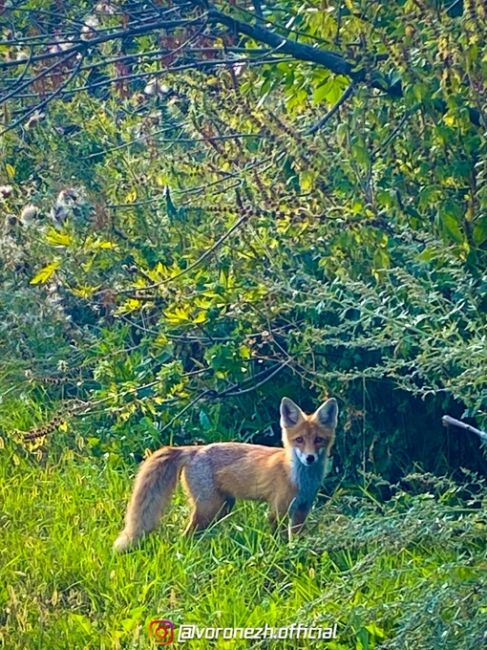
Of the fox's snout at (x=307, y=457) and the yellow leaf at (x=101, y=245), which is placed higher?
the yellow leaf at (x=101, y=245)

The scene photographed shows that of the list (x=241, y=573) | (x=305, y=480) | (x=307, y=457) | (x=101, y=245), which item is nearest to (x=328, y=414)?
(x=307, y=457)

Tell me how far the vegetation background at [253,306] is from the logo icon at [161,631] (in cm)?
8

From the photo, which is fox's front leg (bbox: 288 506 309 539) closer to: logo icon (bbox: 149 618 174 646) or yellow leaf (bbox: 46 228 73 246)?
logo icon (bbox: 149 618 174 646)

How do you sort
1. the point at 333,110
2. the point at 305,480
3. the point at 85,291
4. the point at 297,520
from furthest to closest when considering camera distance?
the point at 85,291 → the point at 305,480 → the point at 297,520 → the point at 333,110

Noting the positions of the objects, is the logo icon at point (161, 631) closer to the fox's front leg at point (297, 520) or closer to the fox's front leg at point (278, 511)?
the fox's front leg at point (297, 520)

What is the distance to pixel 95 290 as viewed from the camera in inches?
308

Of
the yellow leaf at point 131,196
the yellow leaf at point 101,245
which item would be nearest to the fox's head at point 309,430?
the yellow leaf at point 101,245

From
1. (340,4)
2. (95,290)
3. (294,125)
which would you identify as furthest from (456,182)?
(95,290)

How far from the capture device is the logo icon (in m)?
5.24

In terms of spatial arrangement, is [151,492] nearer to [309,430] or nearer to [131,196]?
[309,430]

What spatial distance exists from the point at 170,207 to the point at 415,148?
159 cm

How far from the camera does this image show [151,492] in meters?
6.46

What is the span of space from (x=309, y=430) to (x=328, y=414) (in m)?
0.13

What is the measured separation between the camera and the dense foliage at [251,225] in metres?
5.61
